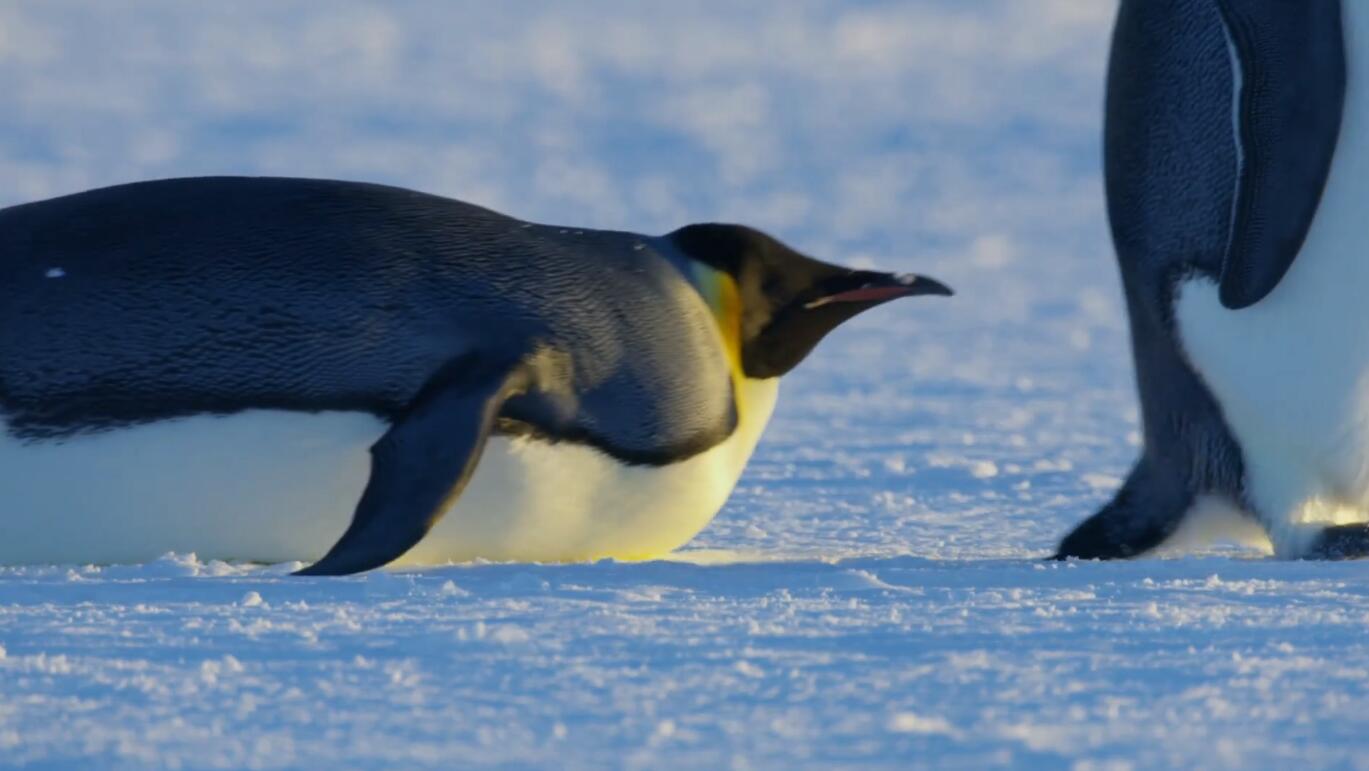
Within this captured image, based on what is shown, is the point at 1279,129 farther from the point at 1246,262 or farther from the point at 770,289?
the point at 770,289

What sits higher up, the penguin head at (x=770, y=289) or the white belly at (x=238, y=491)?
the penguin head at (x=770, y=289)

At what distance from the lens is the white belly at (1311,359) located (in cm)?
434

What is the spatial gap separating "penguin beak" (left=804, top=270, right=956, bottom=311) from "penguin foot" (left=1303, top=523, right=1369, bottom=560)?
87 centimetres

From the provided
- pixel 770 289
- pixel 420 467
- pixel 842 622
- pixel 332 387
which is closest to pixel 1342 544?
pixel 770 289

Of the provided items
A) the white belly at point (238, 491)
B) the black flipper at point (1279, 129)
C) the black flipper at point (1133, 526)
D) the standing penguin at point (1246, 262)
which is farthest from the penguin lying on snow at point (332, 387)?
the black flipper at point (1279, 129)

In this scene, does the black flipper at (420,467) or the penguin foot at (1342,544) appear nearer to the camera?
the black flipper at (420,467)

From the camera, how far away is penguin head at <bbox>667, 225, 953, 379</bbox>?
4652 millimetres

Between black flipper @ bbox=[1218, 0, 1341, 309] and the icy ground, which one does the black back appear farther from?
black flipper @ bbox=[1218, 0, 1341, 309]

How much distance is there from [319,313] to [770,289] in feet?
3.21

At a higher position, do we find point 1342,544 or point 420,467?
point 420,467

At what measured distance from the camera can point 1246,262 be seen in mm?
4293

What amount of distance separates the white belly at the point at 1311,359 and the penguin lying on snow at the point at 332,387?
3.15 feet

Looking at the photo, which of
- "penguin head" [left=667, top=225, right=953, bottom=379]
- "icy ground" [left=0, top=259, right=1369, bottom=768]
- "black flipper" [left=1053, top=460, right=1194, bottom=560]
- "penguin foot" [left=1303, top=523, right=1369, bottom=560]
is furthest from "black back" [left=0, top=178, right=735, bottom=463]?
"penguin foot" [left=1303, top=523, right=1369, bottom=560]

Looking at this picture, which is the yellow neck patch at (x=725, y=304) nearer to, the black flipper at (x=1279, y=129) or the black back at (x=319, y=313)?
the black back at (x=319, y=313)
